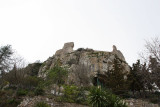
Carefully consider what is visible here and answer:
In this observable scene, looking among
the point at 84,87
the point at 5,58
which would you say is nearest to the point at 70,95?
the point at 84,87

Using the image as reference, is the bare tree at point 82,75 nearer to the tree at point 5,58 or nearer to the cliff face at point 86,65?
the cliff face at point 86,65

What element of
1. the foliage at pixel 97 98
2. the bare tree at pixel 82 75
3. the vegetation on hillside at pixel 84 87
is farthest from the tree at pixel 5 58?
the foliage at pixel 97 98

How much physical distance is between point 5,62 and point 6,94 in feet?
16.2

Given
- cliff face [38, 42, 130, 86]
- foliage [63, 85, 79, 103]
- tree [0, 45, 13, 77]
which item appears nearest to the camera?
foliage [63, 85, 79, 103]

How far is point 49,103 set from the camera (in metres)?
13.1

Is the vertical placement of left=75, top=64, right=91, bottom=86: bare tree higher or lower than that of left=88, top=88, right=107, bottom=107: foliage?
higher

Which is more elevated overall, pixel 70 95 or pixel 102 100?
pixel 102 100

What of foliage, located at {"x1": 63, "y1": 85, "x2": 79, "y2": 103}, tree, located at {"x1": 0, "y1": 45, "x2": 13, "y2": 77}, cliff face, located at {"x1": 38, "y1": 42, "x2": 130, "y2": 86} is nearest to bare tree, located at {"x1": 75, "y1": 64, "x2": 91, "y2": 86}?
cliff face, located at {"x1": 38, "y1": 42, "x2": 130, "y2": 86}

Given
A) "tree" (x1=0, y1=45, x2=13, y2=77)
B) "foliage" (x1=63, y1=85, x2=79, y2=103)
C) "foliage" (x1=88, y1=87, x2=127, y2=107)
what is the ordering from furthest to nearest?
"tree" (x1=0, y1=45, x2=13, y2=77) < "foliage" (x1=63, y1=85, x2=79, y2=103) < "foliage" (x1=88, y1=87, x2=127, y2=107)

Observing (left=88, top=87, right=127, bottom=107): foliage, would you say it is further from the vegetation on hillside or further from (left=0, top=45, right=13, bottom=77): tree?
(left=0, top=45, right=13, bottom=77): tree

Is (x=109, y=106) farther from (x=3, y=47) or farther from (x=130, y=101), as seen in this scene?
(x=3, y=47)

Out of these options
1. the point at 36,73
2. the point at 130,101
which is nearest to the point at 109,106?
the point at 130,101

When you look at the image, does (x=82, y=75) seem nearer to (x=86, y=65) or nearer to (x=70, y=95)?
(x=86, y=65)

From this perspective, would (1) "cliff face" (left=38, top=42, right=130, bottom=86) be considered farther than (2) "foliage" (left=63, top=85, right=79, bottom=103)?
Yes
